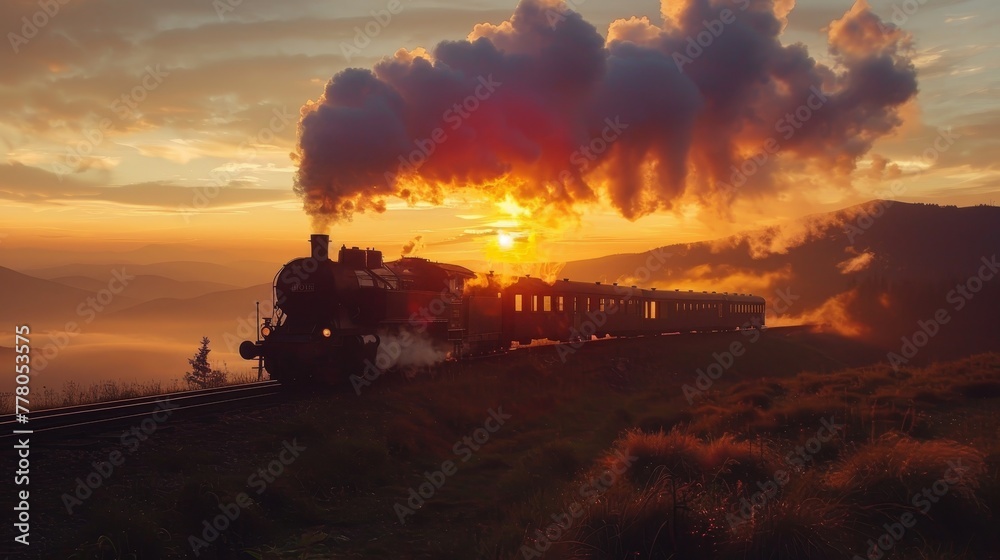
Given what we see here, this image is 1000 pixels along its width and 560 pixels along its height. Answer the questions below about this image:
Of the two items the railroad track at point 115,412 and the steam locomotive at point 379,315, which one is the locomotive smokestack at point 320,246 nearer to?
the steam locomotive at point 379,315

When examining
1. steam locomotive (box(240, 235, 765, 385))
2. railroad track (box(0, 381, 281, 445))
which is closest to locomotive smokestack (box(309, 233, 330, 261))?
steam locomotive (box(240, 235, 765, 385))

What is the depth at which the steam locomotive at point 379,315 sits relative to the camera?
16.5m

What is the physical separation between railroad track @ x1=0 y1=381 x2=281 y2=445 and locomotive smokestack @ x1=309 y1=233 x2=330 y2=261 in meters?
3.36

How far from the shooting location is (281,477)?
1005 centimetres

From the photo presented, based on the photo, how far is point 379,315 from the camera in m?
17.7

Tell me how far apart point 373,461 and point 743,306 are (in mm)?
51011

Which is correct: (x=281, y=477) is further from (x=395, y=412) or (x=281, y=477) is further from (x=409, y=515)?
(x=395, y=412)

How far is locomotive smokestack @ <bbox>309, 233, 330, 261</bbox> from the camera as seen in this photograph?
17067 mm

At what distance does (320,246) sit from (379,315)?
7.35 feet

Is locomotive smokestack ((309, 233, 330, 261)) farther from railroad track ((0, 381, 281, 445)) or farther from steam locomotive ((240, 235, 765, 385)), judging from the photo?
railroad track ((0, 381, 281, 445))

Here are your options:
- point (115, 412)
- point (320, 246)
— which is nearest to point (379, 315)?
point (320, 246)

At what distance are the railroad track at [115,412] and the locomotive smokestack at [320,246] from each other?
3.36 metres

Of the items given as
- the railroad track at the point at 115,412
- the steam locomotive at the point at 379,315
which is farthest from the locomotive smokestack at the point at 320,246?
the railroad track at the point at 115,412

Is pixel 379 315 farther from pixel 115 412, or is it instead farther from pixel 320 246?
pixel 115 412
